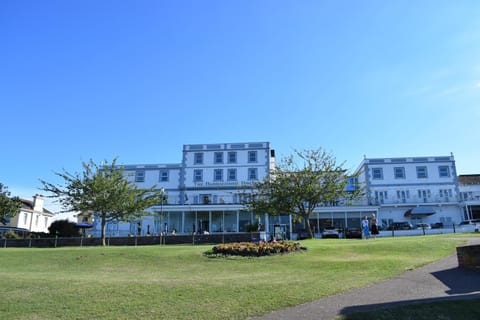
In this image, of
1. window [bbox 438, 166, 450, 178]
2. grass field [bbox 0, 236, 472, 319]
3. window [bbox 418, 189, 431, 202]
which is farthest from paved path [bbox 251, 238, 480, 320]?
window [bbox 438, 166, 450, 178]

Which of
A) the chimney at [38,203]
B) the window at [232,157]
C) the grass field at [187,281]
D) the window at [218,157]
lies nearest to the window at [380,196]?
the window at [232,157]

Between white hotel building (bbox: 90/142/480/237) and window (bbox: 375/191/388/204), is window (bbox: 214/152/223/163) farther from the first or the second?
window (bbox: 375/191/388/204)

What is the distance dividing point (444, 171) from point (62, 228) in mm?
45150

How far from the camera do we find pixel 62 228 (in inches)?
1422

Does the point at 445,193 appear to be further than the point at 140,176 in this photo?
No

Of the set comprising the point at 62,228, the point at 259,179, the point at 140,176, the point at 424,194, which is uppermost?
the point at 140,176

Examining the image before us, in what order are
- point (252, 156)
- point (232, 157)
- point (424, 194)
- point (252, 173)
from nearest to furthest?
point (252, 173) < point (424, 194) < point (252, 156) < point (232, 157)

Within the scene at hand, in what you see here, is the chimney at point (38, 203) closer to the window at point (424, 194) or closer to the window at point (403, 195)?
the window at point (403, 195)

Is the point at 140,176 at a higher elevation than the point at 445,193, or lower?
higher

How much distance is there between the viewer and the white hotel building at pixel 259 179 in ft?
137

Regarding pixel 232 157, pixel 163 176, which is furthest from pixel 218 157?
pixel 163 176

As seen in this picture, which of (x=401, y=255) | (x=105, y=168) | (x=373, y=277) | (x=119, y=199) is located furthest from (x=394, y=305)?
(x=105, y=168)

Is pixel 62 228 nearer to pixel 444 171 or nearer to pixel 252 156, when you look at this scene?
pixel 252 156

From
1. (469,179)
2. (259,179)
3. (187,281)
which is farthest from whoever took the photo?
(469,179)
